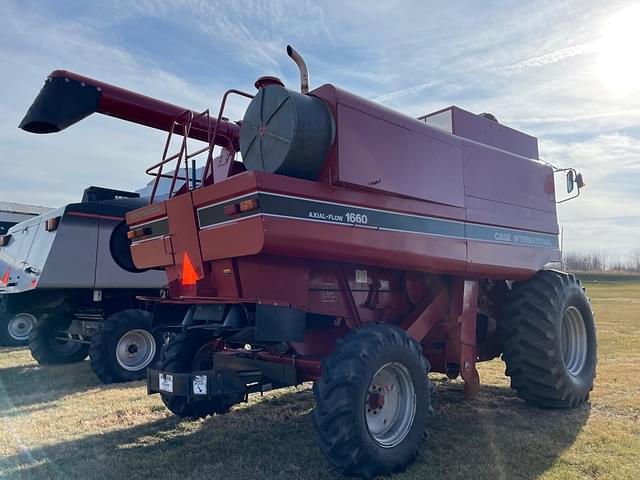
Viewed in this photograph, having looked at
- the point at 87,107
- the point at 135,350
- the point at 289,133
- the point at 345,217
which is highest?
the point at 87,107

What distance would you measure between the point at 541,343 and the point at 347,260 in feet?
9.29

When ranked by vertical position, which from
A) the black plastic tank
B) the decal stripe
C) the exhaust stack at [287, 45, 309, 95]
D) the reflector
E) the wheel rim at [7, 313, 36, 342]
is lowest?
the wheel rim at [7, 313, 36, 342]

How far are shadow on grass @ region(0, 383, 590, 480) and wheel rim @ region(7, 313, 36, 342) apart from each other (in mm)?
9105

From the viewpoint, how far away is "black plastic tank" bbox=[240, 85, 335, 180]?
13.6 feet

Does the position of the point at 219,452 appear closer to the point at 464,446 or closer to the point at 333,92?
the point at 464,446

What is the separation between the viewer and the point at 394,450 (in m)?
4.15

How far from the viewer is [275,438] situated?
507cm

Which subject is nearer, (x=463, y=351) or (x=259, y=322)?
(x=259, y=322)

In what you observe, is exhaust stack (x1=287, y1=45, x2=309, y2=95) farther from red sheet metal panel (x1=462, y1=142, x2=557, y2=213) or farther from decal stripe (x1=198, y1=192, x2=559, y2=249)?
red sheet metal panel (x1=462, y1=142, x2=557, y2=213)

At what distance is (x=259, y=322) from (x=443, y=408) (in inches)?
120

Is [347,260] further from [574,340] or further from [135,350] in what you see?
[135,350]

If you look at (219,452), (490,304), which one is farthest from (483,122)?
(219,452)

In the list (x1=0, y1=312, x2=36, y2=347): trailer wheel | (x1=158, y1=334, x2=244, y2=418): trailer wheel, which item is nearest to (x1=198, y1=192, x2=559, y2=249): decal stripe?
(x1=158, y1=334, x2=244, y2=418): trailer wheel

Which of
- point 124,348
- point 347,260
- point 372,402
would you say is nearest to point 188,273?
point 347,260
